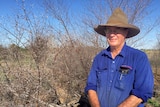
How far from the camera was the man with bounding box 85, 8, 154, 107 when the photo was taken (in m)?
2.93

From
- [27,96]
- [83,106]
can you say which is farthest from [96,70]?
[83,106]

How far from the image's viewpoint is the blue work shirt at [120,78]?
9.59 feet

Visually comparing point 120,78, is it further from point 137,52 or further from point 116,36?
point 116,36

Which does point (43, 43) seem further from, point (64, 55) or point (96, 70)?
point (96, 70)

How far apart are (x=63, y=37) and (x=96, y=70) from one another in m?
8.69

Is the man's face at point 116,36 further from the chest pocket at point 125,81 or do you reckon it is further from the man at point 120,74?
the chest pocket at point 125,81

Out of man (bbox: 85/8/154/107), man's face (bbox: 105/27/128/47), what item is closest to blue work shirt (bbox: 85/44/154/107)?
man (bbox: 85/8/154/107)

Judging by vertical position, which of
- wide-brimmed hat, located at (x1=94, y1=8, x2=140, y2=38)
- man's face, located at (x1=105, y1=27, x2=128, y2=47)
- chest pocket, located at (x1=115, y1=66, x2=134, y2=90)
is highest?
wide-brimmed hat, located at (x1=94, y1=8, x2=140, y2=38)

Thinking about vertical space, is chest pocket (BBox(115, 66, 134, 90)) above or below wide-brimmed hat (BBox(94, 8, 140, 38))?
below

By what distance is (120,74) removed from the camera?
3.04 m

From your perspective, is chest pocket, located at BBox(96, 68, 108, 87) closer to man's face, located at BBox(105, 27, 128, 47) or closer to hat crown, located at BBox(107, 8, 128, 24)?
man's face, located at BBox(105, 27, 128, 47)

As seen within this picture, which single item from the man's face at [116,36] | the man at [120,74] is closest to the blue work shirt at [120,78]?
the man at [120,74]

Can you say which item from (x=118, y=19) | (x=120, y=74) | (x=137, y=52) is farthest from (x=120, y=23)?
(x=120, y=74)

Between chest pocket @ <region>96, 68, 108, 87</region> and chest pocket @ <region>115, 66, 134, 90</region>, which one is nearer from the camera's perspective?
chest pocket @ <region>115, 66, 134, 90</region>
